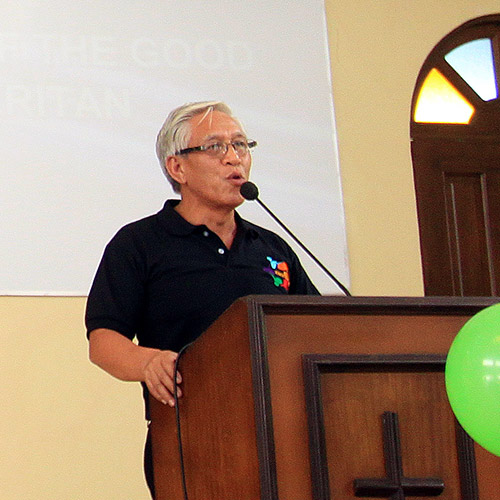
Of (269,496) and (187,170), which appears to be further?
(187,170)

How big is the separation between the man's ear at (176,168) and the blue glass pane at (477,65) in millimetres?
2281

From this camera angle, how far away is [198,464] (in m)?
1.92

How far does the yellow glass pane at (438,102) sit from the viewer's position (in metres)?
4.59

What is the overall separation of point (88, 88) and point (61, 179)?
1.22ft

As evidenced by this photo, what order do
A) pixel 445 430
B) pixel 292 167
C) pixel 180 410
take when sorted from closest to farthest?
pixel 445 430
pixel 180 410
pixel 292 167

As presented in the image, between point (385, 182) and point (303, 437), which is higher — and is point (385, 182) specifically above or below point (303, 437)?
above

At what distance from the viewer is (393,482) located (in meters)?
1.75

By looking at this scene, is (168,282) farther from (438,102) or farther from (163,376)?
(438,102)

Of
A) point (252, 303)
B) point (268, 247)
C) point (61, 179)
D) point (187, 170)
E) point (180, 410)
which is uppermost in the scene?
point (61, 179)

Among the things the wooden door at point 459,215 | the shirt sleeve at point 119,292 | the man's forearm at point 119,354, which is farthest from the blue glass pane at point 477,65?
the man's forearm at point 119,354

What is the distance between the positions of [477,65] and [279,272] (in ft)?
8.04

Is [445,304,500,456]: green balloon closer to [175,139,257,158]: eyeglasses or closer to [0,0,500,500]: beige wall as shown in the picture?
[175,139,257,158]: eyeglasses

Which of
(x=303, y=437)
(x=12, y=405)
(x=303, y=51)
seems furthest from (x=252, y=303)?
(x=303, y=51)

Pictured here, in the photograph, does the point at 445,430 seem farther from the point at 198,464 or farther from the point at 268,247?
the point at 268,247
